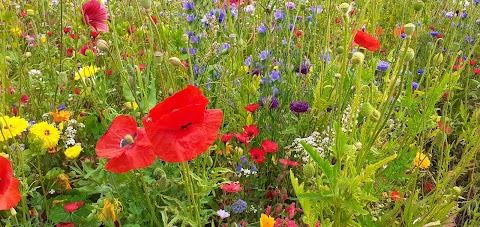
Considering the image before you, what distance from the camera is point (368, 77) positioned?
4.65 ft

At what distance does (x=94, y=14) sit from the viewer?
1409mm

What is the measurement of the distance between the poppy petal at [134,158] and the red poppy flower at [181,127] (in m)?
0.07

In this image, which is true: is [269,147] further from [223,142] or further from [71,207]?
[71,207]

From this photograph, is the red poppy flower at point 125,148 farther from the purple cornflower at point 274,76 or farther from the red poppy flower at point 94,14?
the purple cornflower at point 274,76

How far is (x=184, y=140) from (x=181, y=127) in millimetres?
37

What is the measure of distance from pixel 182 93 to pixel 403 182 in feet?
4.06

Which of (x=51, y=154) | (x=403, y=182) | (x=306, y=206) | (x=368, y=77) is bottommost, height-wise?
(x=403, y=182)

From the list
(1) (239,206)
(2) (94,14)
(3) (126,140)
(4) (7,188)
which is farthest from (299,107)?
(4) (7,188)

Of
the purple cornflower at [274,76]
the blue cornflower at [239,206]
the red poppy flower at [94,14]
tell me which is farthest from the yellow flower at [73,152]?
the purple cornflower at [274,76]

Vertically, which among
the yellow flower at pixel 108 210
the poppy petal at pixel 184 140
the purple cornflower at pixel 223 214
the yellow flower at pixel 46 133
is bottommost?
the purple cornflower at pixel 223 214

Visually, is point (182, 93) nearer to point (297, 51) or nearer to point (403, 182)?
point (403, 182)

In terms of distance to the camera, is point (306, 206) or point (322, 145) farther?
point (322, 145)

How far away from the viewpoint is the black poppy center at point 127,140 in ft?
2.87

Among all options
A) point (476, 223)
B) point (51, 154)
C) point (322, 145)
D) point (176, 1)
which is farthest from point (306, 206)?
point (176, 1)
